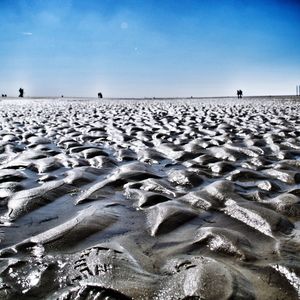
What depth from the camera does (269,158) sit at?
5391 millimetres

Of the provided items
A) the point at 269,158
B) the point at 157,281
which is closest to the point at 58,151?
the point at 269,158

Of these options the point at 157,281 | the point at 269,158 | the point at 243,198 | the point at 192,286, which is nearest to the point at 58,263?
the point at 157,281

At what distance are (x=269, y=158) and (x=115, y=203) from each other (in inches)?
122

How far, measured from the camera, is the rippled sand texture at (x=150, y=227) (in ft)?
6.35

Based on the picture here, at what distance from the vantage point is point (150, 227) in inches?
111

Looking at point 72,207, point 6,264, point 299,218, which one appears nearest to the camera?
point 6,264

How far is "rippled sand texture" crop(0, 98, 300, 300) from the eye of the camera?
1937mm

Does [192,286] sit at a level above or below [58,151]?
below

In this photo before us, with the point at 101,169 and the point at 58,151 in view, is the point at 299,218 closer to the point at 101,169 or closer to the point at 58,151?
the point at 101,169

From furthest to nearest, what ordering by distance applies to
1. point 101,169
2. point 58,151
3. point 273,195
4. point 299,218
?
point 58,151 → point 101,169 → point 273,195 → point 299,218

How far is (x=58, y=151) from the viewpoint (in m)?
6.28

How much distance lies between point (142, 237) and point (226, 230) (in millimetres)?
678

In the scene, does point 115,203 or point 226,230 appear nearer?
point 226,230

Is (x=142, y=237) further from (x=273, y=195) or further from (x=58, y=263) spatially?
(x=273, y=195)
